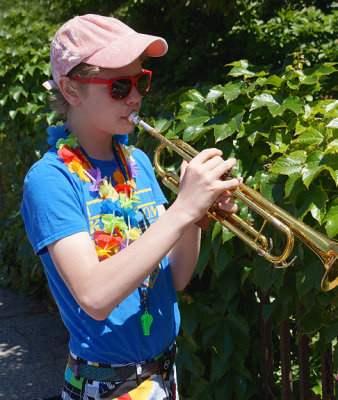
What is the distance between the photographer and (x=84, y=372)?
5.59 ft

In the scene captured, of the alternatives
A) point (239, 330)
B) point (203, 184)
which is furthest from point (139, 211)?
point (239, 330)

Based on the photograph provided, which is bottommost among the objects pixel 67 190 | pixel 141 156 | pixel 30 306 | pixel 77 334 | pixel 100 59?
pixel 30 306

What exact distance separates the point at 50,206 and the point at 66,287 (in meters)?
0.27

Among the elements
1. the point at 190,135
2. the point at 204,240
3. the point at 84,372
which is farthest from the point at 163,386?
the point at 190,135

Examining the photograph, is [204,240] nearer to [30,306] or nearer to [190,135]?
[190,135]

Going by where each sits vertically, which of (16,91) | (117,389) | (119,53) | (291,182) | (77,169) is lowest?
(16,91)

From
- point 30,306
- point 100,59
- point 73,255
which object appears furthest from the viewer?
point 30,306

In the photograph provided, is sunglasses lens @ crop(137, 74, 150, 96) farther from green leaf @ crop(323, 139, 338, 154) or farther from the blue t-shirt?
green leaf @ crop(323, 139, 338, 154)

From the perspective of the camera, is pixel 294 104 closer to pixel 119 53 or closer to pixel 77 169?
pixel 119 53

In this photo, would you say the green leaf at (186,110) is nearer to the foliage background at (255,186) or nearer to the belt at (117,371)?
the foliage background at (255,186)

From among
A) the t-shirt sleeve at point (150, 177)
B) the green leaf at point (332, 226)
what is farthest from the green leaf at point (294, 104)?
the t-shirt sleeve at point (150, 177)

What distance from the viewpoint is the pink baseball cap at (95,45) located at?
5.37 ft

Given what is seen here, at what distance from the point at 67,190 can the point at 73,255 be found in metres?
0.20

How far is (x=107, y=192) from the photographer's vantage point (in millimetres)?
1714
